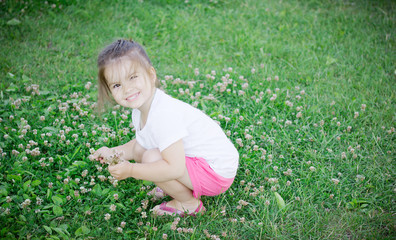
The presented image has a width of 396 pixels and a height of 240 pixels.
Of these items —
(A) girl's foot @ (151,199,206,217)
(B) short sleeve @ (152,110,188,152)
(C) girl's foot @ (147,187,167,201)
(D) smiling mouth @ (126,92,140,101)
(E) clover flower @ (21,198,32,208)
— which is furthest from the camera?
(C) girl's foot @ (147,187,167,201)

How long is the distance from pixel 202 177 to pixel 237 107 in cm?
143

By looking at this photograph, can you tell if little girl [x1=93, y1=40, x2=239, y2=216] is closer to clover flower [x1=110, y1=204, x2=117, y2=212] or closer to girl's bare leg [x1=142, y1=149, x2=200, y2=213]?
girl's bare leg [x1=142, y1=149, x2=200, y2=213]

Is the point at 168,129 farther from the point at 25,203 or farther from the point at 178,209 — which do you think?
the point at 25,203

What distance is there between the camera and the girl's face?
2.33 meters

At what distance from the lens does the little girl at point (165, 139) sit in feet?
7.52

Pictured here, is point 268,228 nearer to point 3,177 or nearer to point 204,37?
point 3,177

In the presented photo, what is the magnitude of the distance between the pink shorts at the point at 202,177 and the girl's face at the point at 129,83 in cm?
54

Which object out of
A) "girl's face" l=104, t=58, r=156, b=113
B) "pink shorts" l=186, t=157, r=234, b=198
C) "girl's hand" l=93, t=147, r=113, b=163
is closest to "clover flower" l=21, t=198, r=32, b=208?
"girl's hand" l=93, t=147, r=113, b=163

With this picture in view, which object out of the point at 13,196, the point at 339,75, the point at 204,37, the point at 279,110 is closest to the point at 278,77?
the point at 279,110

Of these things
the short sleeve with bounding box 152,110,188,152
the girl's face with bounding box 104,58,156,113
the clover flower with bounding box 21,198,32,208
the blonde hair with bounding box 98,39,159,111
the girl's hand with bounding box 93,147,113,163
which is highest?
the blonde hair with bounding box 98,39,159,111

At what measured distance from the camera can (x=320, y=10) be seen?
5.69m

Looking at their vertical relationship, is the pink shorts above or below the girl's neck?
below

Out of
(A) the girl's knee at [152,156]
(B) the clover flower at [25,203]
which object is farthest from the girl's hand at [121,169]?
(B) the clover flower at [25,203]

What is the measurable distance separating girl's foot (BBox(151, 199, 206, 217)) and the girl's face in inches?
30.8
